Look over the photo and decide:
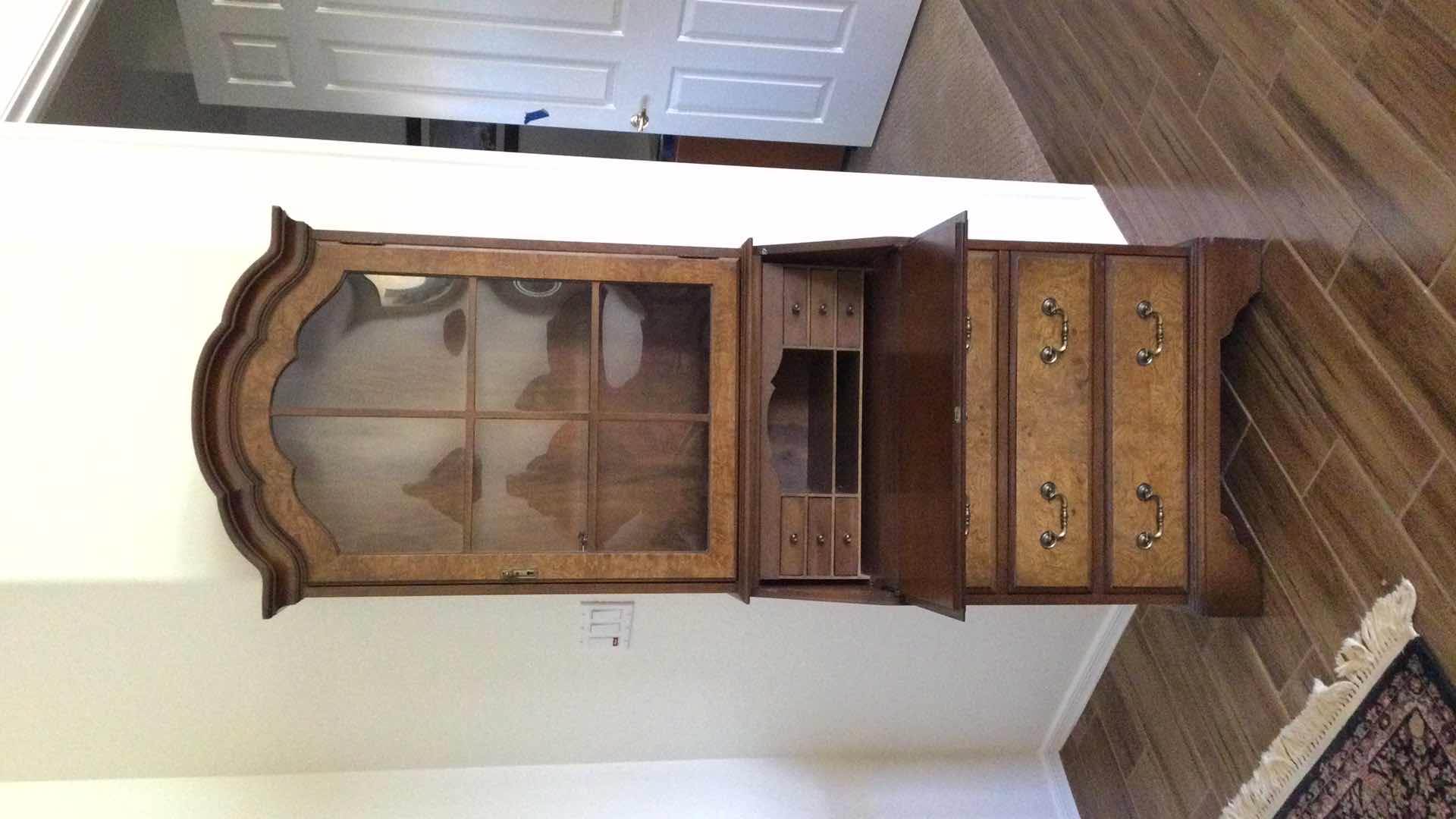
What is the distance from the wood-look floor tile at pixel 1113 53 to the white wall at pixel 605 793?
139cm

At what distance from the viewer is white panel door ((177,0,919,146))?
7.45 ft

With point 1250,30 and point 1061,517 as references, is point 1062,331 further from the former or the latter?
point 1250,30

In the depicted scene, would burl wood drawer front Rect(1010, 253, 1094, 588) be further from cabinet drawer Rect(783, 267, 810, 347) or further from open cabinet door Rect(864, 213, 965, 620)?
cabinet drawer Rect(783, 267, 810, 347)

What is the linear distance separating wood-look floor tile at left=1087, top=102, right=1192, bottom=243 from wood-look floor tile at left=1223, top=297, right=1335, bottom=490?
217 millimetres

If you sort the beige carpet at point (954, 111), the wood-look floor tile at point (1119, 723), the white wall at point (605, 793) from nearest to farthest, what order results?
the white wall at point (605, 793) < the wood-look floor tile at point (1119, 723) < the beige carpet at point (954, 111)

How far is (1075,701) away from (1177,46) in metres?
1.29

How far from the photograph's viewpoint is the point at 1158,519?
1342mm

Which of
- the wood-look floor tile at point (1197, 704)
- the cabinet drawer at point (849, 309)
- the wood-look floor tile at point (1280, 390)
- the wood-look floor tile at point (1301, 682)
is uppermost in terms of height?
the cabinet drawer at point (849, 309)

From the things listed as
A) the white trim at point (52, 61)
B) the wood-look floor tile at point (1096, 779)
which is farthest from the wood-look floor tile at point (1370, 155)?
the white trim at point (52, 61)

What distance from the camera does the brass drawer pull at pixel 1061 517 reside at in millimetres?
1317

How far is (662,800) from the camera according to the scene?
68.0 inches

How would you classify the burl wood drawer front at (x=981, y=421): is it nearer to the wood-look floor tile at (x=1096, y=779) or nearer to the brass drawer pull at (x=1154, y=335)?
the brass drawer pull at (x=1154, y=335)

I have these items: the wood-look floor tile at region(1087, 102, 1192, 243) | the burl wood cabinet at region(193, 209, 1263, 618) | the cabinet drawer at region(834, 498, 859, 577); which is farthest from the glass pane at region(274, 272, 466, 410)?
the wood-look floor tile at region(1087, 102, 1192, 243)

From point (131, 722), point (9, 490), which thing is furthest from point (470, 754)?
point (9, 490)
